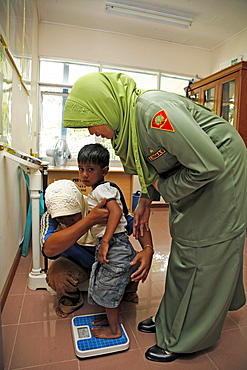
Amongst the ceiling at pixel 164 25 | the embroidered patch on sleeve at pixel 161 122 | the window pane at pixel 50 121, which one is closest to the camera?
the embroidered patch on sleeve at pixel 161 122

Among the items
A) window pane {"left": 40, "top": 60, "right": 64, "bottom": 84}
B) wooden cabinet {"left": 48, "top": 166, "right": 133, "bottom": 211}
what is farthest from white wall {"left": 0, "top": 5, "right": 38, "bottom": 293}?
window pane {"left": 40, "top": 60, "right": 64, "bottom": 84}

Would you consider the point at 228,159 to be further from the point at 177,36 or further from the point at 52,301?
the point at 177,36

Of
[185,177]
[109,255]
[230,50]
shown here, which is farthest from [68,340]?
[230,50]

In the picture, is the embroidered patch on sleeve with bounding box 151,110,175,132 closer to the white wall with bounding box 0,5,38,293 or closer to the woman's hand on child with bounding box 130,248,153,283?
the woman's hand on child with bounding box 130,248,153,283

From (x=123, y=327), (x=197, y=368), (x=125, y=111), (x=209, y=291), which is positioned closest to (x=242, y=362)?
(x=197, y=368)

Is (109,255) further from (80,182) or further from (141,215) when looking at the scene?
(80,182)

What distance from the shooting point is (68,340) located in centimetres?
135

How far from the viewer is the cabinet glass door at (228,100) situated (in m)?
3.60

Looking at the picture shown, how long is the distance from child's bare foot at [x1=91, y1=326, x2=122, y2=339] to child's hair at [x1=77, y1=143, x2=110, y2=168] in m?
0.85

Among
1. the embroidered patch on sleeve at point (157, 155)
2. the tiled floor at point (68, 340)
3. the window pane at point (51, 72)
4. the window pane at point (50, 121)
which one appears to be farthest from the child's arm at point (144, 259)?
the window pane at point (51, 72)

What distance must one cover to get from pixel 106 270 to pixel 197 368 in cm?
59

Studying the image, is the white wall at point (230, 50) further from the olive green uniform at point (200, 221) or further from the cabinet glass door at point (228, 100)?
the olive green uniform at point (200, 221)

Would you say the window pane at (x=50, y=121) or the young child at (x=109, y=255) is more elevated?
the window pane at (x=50, y=121)

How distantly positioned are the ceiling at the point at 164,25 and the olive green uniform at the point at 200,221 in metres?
3.44
